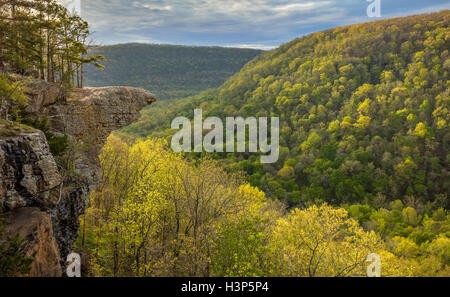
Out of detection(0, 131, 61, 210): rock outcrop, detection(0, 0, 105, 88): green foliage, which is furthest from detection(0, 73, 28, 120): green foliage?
detection(0, 0, 105, 88): green foliage

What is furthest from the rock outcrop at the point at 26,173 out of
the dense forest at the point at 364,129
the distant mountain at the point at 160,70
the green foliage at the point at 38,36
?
the distant mountain at the point at 160,70

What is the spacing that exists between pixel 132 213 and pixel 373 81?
9121 centimetres

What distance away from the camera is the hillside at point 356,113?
6078 cm

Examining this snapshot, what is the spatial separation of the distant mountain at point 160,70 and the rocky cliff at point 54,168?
12413 centimetres

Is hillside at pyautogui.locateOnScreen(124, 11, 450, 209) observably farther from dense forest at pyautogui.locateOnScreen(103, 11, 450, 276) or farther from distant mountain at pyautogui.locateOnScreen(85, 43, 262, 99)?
distant mountain at pyautogui.locateOnScreen(85, 43, 262, 99)

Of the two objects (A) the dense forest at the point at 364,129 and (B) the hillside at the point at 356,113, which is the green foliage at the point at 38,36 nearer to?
(A) the dense forest at the point at 364,129

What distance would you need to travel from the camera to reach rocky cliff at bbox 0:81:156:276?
11.1m

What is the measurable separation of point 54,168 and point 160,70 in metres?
170

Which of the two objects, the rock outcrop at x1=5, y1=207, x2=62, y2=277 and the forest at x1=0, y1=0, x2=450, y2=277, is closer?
the rock outcrop at x1=5, y1=207, x2=62, y2=277

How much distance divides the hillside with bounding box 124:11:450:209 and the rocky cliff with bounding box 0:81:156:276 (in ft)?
134

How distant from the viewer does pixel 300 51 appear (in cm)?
11369

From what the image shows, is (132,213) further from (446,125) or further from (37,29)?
(446,125)

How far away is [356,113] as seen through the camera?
7800 centimetres

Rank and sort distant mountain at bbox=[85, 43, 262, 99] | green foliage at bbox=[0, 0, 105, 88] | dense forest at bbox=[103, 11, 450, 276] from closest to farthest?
green foliage at bbox=[0, 0, 105, 88] < dense forest at bbox=[103, 11, 450, 276] < distant mountain at bbox=[85, 43, 262, 99]
